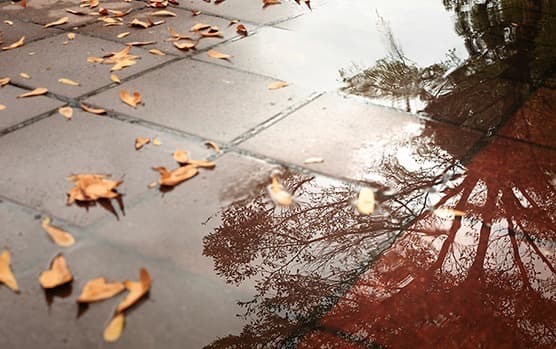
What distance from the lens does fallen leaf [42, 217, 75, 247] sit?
2.38m

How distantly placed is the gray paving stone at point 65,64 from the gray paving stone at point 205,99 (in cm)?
16

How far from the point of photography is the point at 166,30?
4.55 metres

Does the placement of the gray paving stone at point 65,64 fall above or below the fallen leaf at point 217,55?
below

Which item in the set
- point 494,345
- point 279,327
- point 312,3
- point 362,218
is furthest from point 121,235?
point 312,3

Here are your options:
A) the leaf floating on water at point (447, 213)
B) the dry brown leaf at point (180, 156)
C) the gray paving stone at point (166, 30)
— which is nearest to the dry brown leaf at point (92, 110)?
the dry brown leaf at point (180, 156)

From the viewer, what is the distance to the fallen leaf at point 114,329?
197cm

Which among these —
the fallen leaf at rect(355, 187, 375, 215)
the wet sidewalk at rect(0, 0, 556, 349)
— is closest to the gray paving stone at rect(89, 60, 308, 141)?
the wet sidewalk at rect(0, 0, 556, 349)

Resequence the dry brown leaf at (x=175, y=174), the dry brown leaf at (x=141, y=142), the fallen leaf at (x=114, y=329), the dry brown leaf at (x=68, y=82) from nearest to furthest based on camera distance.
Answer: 1. the fallen leaf at (x=114, y=329)
2. the dry brown leaf at (x=175, y=174)
3. the dry brown leaf at (x=141, y=142)
4. the dry brown leaf at (x=68, y=82)

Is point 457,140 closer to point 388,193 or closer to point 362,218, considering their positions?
point 388,193

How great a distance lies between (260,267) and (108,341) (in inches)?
22.8

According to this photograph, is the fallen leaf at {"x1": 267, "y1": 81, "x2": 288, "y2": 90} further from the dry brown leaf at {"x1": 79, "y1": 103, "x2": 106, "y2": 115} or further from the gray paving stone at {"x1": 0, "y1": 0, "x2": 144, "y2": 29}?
the gray paving stone at {"x1": 0, "y1": 0, "x2": 144, "y2": 29}

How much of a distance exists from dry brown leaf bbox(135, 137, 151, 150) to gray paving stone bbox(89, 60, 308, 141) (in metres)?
0.20

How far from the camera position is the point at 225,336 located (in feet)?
6.56

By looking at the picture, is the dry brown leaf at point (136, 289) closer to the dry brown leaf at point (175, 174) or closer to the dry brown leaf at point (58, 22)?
the dry brown leaf at point (175, 174)
